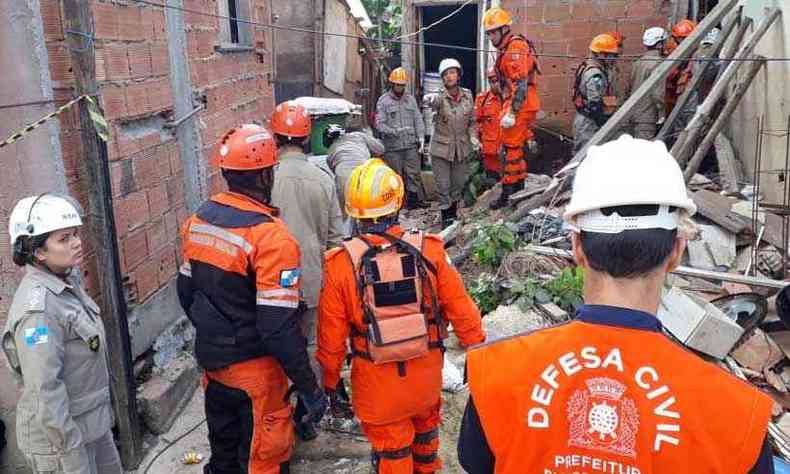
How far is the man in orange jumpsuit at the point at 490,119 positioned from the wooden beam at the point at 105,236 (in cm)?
547

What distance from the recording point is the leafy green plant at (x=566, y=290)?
202 inches

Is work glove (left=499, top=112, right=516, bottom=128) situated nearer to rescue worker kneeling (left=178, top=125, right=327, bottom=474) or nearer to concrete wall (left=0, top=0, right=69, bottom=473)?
rescue worker kneeling (left=178, top=125, right=327, bottom=474)

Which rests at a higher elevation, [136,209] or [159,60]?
[159,60]

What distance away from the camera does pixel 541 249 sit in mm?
5984

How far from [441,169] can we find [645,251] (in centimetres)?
744

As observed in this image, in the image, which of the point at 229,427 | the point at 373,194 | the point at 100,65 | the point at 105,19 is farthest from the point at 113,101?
the point at 229,427

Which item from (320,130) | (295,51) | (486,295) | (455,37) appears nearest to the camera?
(486,295)

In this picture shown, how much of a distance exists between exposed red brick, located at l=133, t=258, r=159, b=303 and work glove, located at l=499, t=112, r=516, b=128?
15.3 feet

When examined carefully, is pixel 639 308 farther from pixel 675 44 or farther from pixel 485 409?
pixel 675 44

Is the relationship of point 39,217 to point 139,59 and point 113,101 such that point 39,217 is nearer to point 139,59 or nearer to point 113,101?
point 113,101

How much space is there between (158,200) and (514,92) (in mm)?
4591

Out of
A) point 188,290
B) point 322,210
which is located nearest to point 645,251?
point 188,290

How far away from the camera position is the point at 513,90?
7.61 meters

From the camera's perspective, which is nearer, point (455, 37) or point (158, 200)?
point (158, 200)
